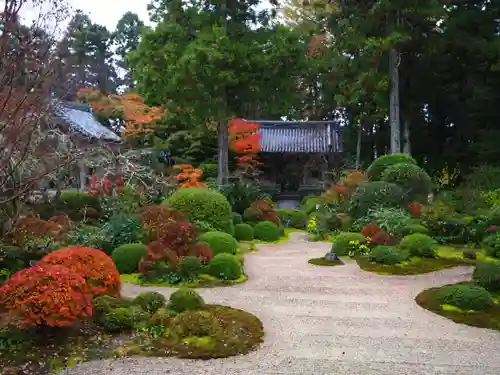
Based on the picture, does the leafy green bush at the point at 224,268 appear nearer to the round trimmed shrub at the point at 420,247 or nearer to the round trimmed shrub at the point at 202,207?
the round trimmed shrub at the point at 202,207

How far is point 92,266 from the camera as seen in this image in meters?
6.34

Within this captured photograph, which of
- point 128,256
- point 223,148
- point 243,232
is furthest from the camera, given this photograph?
point 223,148

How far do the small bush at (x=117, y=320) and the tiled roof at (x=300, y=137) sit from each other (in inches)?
790

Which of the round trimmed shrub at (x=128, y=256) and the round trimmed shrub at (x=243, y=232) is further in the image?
the round trimmed shrub at (x=243, y=232)

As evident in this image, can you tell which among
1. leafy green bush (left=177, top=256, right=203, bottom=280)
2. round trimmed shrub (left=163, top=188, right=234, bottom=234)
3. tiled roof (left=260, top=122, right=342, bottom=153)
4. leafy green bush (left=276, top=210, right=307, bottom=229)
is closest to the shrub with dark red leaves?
leafy green bush (left=177, top=256, right=203, bottom=280)

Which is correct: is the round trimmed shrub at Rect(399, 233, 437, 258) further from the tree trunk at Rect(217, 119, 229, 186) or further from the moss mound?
the tree trunk at Rect(217, 119, 229, 186)

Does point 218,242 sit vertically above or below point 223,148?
below

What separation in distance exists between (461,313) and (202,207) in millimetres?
6716

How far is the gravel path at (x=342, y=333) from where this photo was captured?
4973 mm

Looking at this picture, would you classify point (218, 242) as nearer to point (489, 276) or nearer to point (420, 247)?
point (420, 247)

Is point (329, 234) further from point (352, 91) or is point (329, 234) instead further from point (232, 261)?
point (352, 91)

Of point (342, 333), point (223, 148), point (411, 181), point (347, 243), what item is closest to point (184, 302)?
point (342, 333)

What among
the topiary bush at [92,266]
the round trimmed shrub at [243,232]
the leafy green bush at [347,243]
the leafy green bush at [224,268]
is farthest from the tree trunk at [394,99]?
the topiary bush at [92,266]

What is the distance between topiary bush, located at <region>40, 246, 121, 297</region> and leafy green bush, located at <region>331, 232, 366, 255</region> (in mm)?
6262
